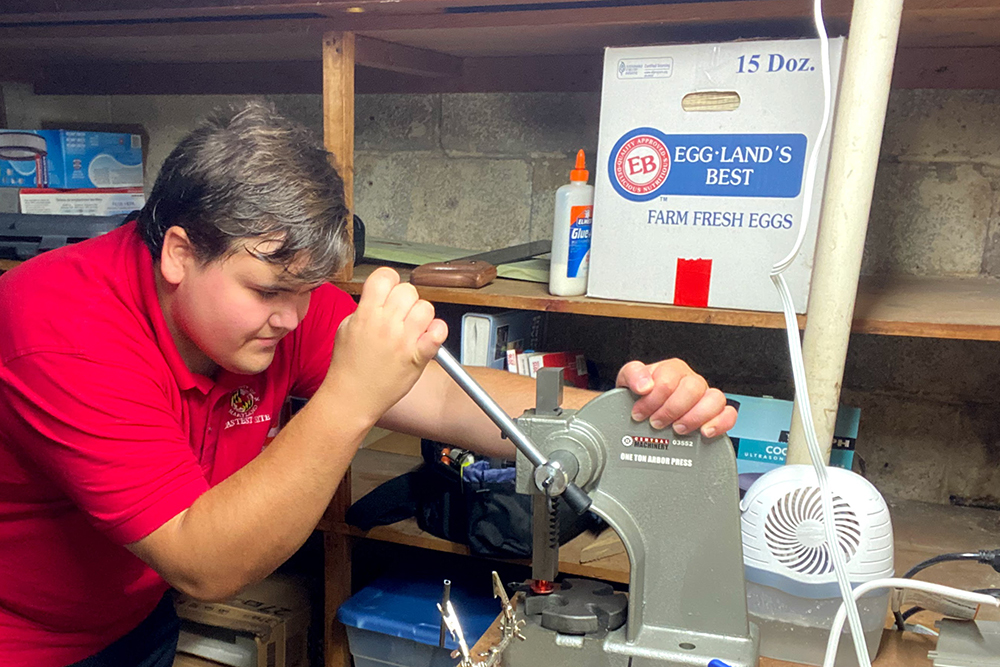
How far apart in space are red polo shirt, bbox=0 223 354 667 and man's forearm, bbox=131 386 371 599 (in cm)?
4

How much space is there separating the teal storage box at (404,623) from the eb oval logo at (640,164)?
877 millimetres

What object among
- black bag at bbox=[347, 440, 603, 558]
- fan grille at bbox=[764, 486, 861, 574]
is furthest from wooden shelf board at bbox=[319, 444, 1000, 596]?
fan grille at bbox=[764, 486, 861, 574]

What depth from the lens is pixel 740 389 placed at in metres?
1.75

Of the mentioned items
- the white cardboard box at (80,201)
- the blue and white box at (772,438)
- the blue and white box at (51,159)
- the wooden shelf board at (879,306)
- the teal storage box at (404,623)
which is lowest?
the teal storage box at (404,623)

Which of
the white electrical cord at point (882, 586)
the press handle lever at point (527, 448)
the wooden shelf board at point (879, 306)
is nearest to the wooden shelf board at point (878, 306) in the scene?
the wooden shelf board at point (879, 306)

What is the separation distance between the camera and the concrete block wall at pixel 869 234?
1.56 m

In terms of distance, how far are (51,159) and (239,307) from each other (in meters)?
Result: 1.17

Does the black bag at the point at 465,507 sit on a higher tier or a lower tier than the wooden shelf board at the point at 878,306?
lower

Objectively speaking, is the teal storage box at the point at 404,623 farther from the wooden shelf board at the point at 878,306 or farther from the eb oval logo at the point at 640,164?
the eb oval logo at the point at 640,164

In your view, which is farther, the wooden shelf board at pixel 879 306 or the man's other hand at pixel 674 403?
the wooden shelf board at pixel 879 306

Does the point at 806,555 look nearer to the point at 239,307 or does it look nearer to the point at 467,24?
the point at 239,307

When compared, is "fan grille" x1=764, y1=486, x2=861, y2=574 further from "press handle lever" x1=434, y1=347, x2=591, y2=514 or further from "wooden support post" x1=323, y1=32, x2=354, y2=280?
"wooden support post" x1=323, y1=32, x2=354, y2=280

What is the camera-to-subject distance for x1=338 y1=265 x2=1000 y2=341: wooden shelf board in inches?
46.6

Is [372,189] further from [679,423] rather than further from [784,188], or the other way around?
[679,423]
